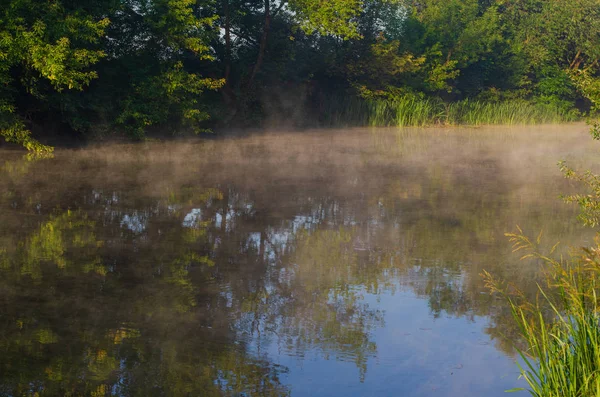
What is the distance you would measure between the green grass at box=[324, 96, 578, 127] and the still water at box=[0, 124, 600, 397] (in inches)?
634

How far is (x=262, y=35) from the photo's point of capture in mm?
27625

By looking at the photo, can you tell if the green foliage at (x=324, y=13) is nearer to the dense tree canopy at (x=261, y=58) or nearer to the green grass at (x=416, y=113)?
the dense tree canopy at (x=261, y=58)

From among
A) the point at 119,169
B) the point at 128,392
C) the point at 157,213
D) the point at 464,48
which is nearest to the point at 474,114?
the point at 464,48

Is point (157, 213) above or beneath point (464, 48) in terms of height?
beneath

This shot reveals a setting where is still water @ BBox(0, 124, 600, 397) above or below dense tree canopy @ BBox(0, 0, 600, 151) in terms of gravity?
below

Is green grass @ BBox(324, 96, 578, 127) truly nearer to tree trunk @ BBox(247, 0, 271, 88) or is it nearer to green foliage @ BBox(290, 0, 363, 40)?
green foliage @ BBox(290, 0, 363, 40)

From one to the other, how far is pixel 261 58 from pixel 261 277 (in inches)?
801

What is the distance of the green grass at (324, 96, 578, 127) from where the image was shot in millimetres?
31562

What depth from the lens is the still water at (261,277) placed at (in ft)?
16.3

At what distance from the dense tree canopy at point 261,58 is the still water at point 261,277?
8.17 feet

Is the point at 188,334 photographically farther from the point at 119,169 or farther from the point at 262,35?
the point at 262,35

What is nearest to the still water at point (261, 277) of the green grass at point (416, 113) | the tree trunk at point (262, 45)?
the tree trunk at point (262, 45)

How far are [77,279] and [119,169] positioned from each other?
8.35 meters

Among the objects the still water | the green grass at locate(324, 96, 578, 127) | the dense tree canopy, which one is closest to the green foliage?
the dense tree canopy
